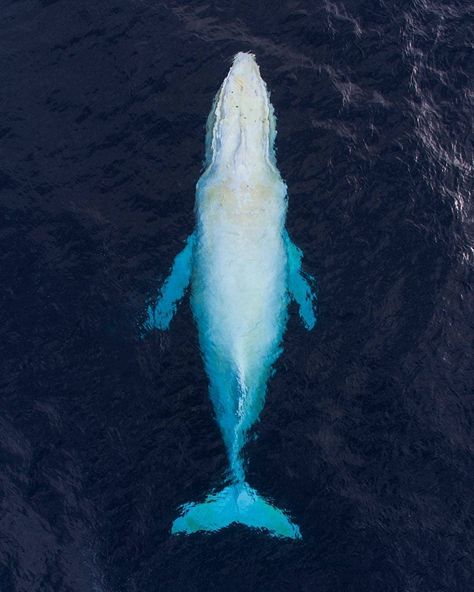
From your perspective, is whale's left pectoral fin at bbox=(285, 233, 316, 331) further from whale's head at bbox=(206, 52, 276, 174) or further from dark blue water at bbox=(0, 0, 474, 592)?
whale's head at bbox=(206, 52, 276, 174)

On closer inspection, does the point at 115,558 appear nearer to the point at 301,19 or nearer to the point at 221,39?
the point at 221,39

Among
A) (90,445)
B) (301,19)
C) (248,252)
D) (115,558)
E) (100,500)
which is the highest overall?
(301,19)

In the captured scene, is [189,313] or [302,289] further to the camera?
[189,313]

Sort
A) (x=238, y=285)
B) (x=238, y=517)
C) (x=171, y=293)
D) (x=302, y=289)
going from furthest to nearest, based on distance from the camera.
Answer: (x=171, y=293), (x=302, y=289), (x=238, y=285), (x=238, y=517)

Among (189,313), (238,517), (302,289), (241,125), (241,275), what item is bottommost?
(238,517)

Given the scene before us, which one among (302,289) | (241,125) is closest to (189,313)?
(302,289)

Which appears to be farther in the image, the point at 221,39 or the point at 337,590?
the point at 221,39

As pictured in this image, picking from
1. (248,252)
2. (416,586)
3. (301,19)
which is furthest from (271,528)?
(301,19)

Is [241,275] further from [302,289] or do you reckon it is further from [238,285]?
[302,289]
